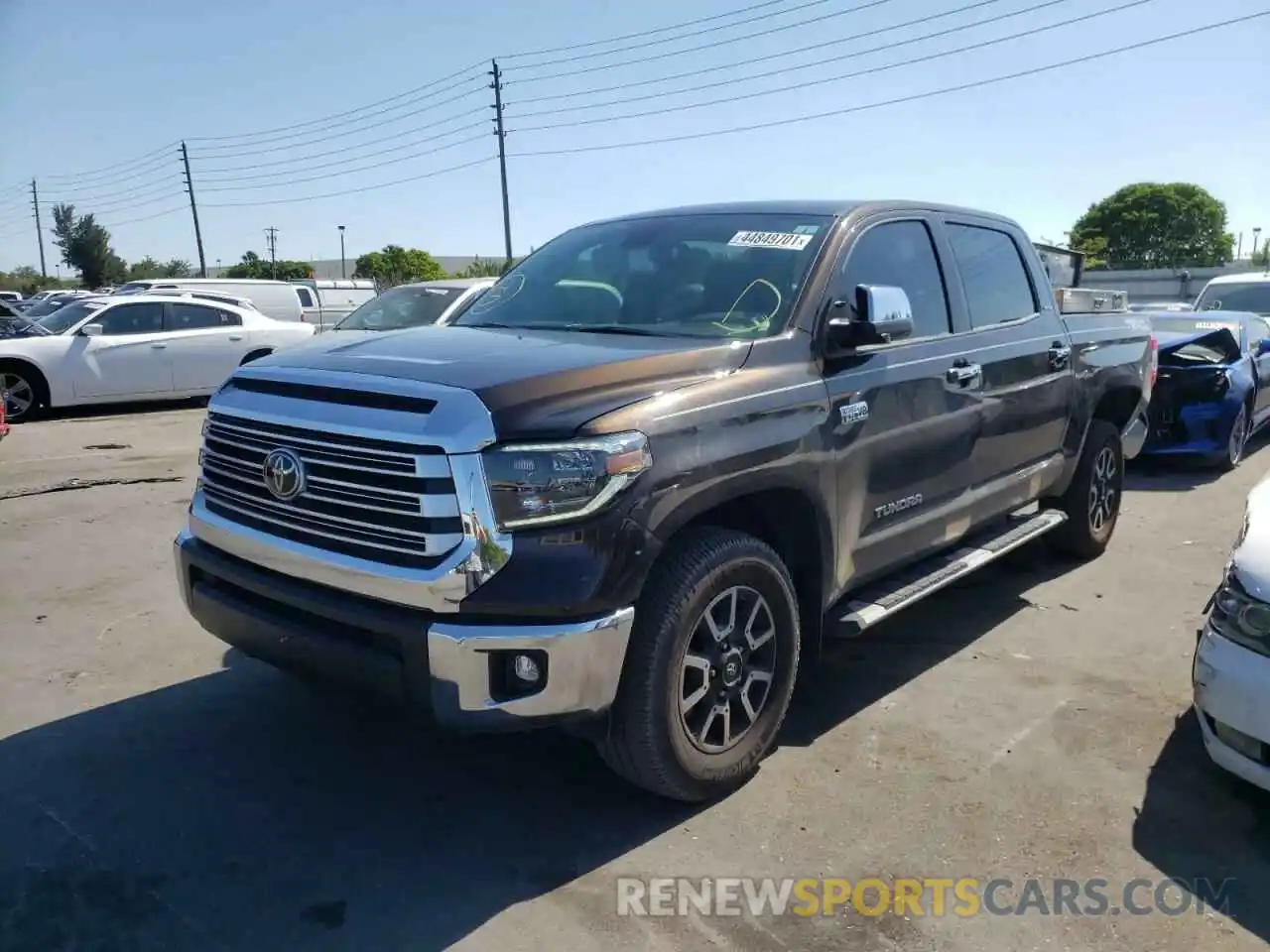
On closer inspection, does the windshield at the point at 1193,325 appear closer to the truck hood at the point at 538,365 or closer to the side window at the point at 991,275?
the side window at the point at 991,275

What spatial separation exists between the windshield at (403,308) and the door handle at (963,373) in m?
8.45

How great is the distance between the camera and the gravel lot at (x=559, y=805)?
9.25ft

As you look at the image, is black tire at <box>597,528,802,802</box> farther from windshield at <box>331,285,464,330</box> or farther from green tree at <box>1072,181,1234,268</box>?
green tree at <box>1072,181,1234,268</box>

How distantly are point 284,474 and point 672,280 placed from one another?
1740mm

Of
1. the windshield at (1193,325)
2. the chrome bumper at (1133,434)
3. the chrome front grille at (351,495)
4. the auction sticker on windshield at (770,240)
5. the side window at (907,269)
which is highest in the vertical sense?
the auction sticker on windshield at (770,240)

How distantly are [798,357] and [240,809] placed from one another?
2.41m

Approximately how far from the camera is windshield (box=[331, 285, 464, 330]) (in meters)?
12.3

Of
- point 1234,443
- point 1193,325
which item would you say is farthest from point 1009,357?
point 1193,325

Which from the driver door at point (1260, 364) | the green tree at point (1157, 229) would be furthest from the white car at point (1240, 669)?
the green tree at point (1157, 229)

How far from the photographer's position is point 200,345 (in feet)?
46.3

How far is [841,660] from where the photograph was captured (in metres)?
4.74

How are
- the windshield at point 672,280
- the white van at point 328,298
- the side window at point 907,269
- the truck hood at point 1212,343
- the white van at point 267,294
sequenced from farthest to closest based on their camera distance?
the white van at point 328,298 → the white van at point 267,294 → the truck hood at point 1212,343 → the side window at point 907,269 → the windshield at point 672,280

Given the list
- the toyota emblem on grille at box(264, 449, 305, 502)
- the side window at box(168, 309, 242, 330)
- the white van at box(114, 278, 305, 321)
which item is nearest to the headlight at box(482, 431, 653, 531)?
the toyota emblem on grille at box(264, 449, 305, 502)

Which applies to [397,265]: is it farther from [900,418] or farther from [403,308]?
[900,418]
